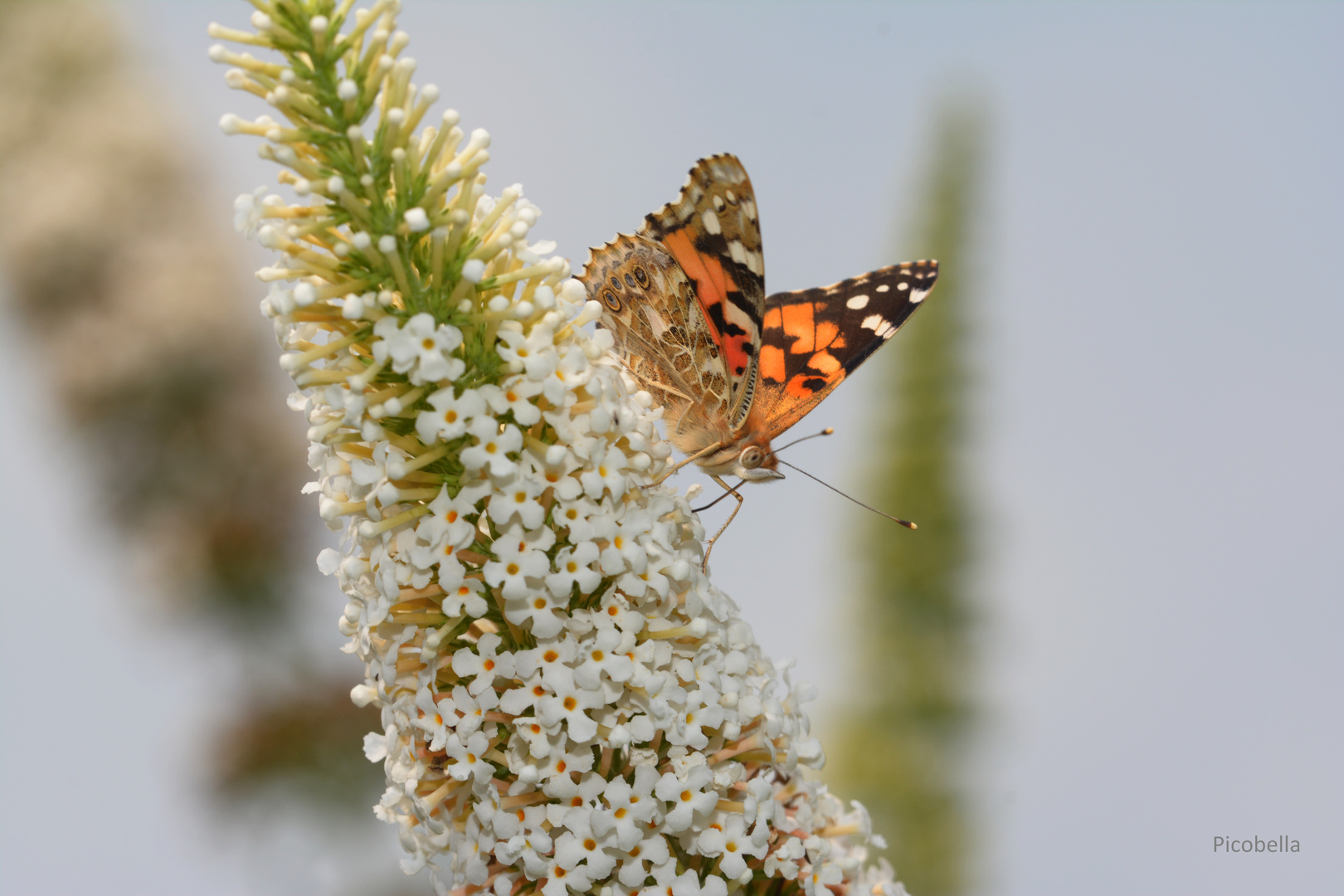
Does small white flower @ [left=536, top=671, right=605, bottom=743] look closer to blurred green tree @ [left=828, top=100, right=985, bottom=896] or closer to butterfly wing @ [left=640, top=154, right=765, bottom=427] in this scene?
butterfly wing @ [left=640, top=154, right=765, bottom=427]

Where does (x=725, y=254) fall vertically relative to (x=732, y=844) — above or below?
above

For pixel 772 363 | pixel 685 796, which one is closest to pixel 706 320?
pixel 772 363

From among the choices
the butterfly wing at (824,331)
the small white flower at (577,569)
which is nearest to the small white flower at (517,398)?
the small white flower at (577,569)

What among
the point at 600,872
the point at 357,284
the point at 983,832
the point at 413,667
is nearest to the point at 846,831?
the point at 600,872

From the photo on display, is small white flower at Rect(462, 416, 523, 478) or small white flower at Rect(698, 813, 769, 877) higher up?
small white flower at Rect(462, 416, 523, 478)

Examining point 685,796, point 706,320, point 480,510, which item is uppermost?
point 706,320

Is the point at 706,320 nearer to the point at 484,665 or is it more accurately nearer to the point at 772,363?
the point at 772,363

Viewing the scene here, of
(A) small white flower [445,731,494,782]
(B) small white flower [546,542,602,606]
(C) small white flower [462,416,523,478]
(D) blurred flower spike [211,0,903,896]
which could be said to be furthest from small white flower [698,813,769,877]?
(C) small white flower [462,416,523,478]
